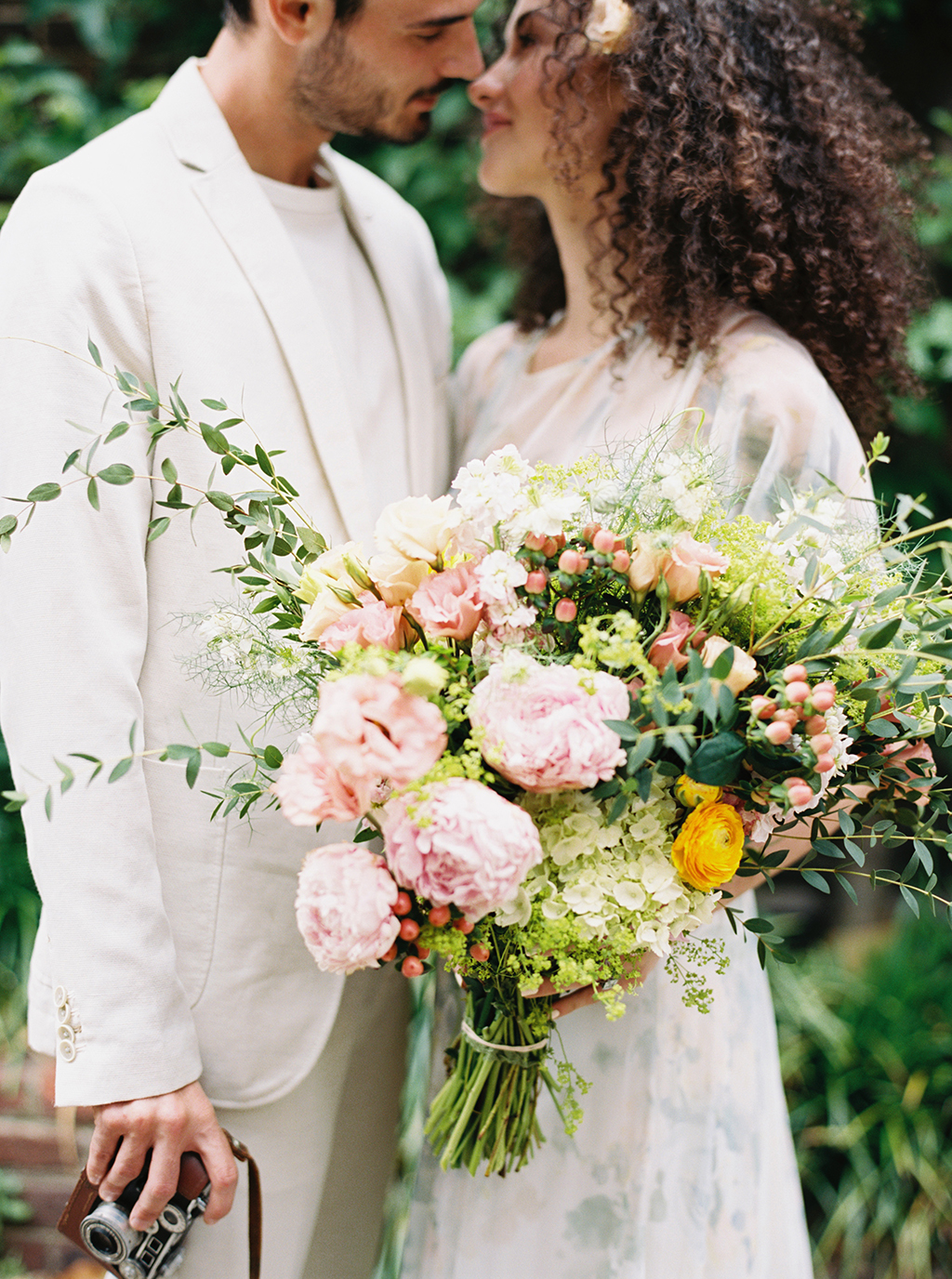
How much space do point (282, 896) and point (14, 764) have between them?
1.39 feet

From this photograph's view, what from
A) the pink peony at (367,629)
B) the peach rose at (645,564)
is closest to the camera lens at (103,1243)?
the pink peony at (367,629)

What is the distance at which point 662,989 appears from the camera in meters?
1.54

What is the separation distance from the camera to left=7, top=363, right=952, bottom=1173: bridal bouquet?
96 centimetres

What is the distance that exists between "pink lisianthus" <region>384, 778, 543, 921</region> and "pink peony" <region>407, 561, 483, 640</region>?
173 mm

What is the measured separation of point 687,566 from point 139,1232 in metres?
1.11

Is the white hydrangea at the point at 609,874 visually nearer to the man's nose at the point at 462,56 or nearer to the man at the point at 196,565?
the man at the point at 196,565

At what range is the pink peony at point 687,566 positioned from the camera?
1.05 meters

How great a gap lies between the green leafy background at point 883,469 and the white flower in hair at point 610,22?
33.2 inches

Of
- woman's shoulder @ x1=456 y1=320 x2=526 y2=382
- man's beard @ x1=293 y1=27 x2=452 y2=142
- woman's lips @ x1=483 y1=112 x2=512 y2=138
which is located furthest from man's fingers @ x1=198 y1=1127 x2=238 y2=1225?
woman's lips @ x1=483 y1=112 x2=512 y2=138

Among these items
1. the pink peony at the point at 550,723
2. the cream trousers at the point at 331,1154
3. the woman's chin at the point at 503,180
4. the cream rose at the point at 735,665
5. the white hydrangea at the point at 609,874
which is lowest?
the cream trousers at the point at 331,1154

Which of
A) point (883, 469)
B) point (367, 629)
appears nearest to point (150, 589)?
point (367, 629)

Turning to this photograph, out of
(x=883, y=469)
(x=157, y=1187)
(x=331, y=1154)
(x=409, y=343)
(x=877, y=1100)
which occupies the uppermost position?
(x=409, y=343)

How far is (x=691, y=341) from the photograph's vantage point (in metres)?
1.60

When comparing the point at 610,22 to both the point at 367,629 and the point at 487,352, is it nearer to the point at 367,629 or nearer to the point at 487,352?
the point at 487,352
